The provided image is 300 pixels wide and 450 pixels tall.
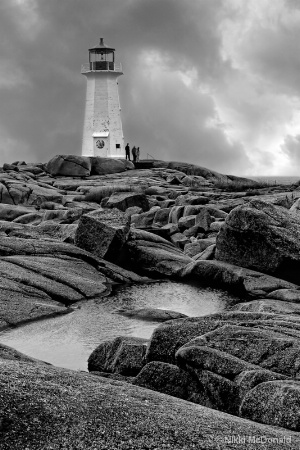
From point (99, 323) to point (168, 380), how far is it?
9.99 m

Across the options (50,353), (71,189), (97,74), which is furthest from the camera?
(97,74)

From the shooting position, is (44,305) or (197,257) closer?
(44,305)

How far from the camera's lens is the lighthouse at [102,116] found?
3514 inches

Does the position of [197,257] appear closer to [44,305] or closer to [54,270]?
[54,270]

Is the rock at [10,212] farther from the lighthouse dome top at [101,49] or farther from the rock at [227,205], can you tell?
the lighthouse dome top at [101,49]

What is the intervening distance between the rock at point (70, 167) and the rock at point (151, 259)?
4631 centimetres

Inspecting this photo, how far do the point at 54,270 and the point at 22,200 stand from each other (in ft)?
116

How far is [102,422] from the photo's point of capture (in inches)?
258

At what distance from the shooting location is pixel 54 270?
25.2m

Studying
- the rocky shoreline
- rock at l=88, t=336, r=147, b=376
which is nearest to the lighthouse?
the rocky shoreline

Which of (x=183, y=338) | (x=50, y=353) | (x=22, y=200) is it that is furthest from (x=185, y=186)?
(x=183, y=338)

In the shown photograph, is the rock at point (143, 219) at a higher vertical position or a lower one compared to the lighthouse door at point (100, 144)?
lower

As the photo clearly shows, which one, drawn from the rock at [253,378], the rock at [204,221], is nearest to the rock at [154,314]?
the rock at [253,378]

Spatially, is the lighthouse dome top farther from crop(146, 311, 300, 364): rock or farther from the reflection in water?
crop(146, 311, 300, 364): rock
